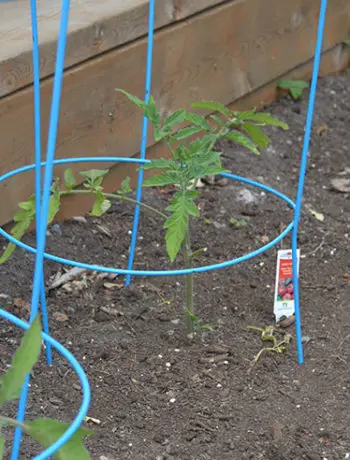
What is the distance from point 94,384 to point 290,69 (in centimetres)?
230

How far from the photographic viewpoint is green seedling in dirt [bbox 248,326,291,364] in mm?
2387

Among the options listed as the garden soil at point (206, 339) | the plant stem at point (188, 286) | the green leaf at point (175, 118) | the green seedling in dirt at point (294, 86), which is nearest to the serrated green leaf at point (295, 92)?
the green seedling in dirt at point (294, 86)

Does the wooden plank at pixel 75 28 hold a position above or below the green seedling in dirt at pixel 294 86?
below

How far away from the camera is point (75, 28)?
2.67m

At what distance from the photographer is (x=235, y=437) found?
207cm

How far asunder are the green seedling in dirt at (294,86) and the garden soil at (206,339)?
0.77 m

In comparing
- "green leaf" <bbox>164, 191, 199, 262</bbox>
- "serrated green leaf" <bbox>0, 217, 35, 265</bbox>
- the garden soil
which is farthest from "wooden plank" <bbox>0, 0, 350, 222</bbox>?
"green leaf" <bbox>164, 191, 199, 262</bbox>

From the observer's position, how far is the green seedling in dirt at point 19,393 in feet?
4.01

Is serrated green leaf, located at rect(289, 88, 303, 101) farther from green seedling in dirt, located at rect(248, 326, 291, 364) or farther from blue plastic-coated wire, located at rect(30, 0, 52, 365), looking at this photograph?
blue plastic-coated wire, located at rect(30, 0, 52, 365)

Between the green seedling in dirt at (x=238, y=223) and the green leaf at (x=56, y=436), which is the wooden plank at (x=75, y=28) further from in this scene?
the green leaf at (x=56, y=436)

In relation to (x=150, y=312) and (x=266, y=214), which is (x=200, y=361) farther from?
(x=266, y=214)

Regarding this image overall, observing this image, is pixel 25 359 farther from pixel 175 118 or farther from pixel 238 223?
pixel 238 223

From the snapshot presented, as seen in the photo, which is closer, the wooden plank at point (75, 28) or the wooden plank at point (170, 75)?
the wooden plank at point (75, 28)

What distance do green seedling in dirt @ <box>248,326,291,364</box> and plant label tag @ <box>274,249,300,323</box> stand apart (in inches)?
2.4
